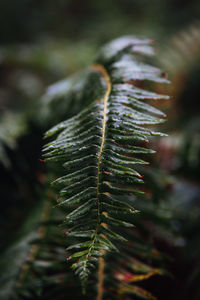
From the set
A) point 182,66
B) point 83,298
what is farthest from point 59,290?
point 182,66

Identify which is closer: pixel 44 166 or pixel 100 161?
pixel 100 161

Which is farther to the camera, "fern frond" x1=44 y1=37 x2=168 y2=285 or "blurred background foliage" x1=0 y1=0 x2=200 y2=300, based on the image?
"blurred background foliage" x1=0 y1=0 x2=200 y2=300

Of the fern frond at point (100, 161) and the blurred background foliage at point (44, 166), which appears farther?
the blurred background foliage at point (44, 166)

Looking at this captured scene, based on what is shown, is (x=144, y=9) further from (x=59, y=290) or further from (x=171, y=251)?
(x=59, y=290)
